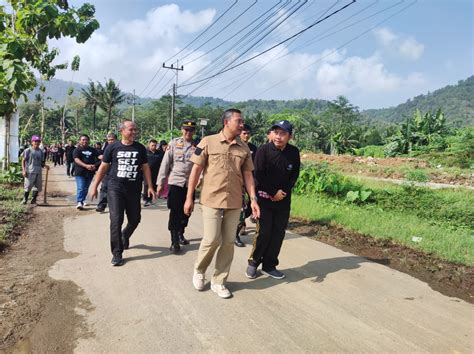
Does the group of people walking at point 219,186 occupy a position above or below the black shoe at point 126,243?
above

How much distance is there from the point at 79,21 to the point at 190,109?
257 feet

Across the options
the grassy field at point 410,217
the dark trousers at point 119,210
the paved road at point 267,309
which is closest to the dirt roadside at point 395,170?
the grassy field at point 410,217

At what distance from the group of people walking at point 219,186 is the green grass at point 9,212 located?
78.9 inches

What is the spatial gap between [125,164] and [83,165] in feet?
14.2

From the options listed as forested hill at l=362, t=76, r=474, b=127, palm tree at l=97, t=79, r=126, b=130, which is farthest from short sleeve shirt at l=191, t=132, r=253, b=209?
forested hill at l=362, t=76, r=474, b=127

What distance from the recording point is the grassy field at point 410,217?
6.27m

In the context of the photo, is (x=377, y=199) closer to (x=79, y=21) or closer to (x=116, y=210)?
(x=116, y=210)

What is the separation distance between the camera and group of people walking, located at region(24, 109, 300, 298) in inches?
166

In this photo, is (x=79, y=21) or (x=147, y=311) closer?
(x=147, y=311)

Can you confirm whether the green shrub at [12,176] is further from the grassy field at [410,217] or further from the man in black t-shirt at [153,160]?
the grassy field at [410,217]

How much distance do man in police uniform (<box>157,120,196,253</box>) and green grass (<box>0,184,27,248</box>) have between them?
261 cm

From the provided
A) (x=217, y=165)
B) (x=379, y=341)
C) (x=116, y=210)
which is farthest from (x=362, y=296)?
→ (x=116, y=210)

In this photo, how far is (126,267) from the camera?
4.98m

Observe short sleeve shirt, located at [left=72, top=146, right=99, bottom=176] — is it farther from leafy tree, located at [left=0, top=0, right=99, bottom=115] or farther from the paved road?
the paved road
